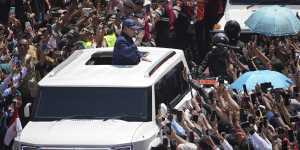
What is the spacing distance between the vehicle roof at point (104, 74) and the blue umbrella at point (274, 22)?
362cm

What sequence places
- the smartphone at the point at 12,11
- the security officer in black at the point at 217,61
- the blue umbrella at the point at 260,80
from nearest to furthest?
1. the blue umbrella at the point at 260,80
2. the security officer in black at the point at 217,61
3. the smartphone at the point at 12,11

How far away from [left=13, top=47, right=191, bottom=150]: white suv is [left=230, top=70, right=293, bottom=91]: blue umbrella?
1.03 m

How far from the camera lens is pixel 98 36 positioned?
701 inches

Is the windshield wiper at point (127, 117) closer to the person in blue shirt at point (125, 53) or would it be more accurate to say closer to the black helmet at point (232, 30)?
the person in blue shirt at point (125, 53)

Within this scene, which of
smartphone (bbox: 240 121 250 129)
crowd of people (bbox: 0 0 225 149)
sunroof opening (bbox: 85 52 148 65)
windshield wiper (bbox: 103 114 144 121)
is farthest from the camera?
crowd of people (bbox: 0 0 225 149)

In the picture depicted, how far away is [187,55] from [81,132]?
769 centimetres

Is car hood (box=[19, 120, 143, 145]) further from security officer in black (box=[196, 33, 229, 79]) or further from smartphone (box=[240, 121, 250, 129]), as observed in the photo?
security officer in black (box=[196, 33, 229, 79])

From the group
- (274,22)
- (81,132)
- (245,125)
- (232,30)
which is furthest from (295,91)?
(274,22)

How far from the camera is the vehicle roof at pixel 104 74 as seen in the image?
12.9 metres

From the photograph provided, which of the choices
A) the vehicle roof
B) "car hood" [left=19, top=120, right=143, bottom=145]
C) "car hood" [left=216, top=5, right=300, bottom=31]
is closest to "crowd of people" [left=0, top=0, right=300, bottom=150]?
"car hood" [left=216, top=5, right=300, bottom=31]

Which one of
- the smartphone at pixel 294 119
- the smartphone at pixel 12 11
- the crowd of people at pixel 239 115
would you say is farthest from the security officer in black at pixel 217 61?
the smartphone at pixel 12 11

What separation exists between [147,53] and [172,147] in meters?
3.19

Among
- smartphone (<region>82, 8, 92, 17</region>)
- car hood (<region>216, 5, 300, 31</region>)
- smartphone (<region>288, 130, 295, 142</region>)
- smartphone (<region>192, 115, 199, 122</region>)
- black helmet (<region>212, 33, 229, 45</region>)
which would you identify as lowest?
smartphone (<region>82, 8, 92, 17</region>)

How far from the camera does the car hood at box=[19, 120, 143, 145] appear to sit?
1214 cm
